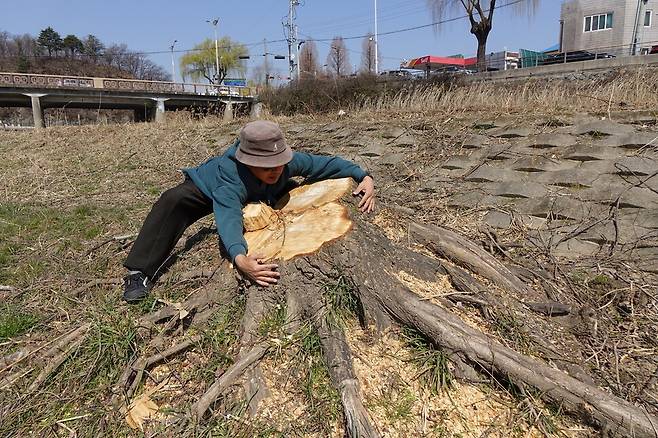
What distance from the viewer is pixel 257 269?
2320 millimetres

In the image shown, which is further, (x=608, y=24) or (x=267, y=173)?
(x=608, y=24)

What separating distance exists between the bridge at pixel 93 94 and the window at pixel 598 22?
26.8 metres

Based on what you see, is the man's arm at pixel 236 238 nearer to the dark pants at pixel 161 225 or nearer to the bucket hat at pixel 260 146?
the bucket hat at pixel 260 146

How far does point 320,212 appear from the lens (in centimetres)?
271

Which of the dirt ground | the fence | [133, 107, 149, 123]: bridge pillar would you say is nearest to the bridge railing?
[133, 107, 149, 123]: bridge pillar

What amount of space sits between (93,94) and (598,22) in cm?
3711

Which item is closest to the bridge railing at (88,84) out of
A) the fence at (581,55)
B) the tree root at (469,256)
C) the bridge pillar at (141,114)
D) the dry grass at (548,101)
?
the bridge pillar at (141,114)

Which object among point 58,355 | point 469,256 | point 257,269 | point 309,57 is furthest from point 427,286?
point 309,57

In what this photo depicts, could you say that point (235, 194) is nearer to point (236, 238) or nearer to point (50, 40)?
point (236, 238)

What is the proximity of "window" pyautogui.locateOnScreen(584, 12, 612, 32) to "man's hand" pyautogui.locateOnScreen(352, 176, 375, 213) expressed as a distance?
40778 mm

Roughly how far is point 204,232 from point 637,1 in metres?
40.6

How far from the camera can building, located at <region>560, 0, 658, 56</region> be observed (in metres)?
33.4

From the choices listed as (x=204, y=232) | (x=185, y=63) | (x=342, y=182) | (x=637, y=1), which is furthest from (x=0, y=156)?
(x=185, y=63)

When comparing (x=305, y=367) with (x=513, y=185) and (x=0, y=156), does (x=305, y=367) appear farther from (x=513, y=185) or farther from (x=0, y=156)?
(x=0, y=156)
